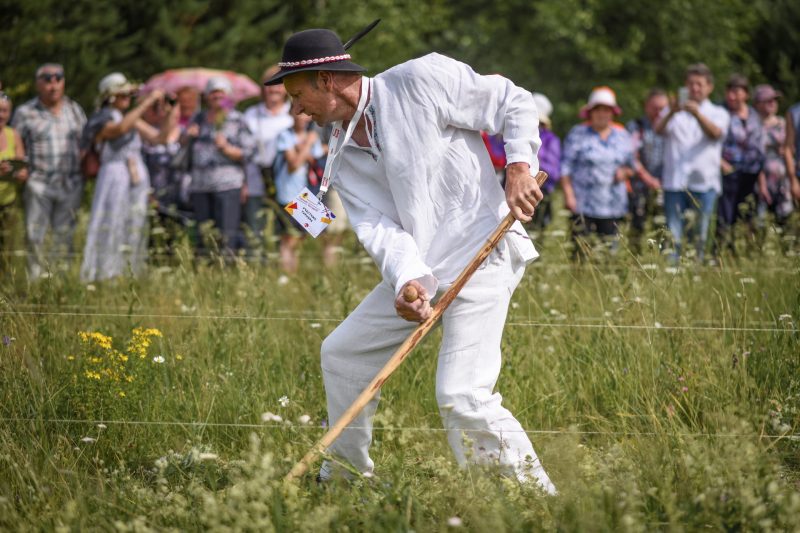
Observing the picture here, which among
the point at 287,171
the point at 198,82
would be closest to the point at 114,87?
the point at 287,171

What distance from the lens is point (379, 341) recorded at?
4.62m

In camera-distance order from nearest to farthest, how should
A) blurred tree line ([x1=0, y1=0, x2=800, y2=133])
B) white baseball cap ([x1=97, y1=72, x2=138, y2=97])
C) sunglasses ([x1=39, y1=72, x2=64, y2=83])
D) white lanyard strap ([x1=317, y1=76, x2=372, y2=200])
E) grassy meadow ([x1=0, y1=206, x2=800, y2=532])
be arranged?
grassy meadow ([x1=0, y1=206, x2=800, y2=532]) < white lanyard strap ([x1=317, y1=76, x2=372, y2=200]) < sunglasses ([x1=39, y1=72, x2=64, y2=83]) < white baseball cap ([x1=97, y1=72, x2=138, y2=97]) < blurred tree line ([x1=0, y1=0, x2=800, y2=133])

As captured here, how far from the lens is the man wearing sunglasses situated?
31.6 feet

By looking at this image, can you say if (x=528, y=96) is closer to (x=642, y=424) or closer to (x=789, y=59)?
(x=642, y=424)

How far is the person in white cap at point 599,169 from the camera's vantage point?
10.1m

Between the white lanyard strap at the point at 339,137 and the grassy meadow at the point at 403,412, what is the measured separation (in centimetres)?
98

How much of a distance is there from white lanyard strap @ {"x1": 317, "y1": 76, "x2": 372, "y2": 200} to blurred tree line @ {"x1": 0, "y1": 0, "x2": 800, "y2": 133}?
35.6 feet

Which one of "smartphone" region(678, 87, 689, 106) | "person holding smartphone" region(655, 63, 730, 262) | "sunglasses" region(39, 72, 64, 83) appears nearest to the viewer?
"sunglasses" region(39, 72, 64, 83)

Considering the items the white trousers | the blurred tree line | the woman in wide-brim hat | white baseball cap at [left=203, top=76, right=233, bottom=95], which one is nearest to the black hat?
the white trousers

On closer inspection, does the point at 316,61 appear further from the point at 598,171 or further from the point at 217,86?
A: the point at 598,171

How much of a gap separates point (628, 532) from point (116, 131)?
719 cm

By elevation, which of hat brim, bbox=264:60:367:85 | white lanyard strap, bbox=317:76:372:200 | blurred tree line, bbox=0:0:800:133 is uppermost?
hat brim, bbox=264:60:367:85

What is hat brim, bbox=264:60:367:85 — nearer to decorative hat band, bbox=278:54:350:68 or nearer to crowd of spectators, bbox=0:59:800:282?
decorative hat band, bbox=278:54:350:68

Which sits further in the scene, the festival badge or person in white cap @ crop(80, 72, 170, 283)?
person in white cap @ crop(80, 72, 170, 283)
